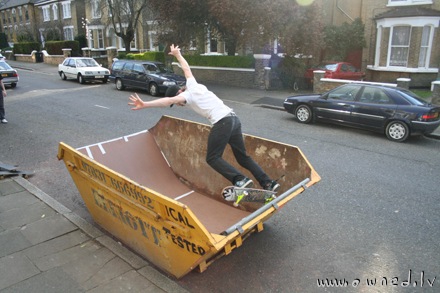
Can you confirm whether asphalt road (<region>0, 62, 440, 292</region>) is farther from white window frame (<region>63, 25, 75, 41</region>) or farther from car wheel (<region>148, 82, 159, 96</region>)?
white window frame (<region>63, 25, 75, 41</region>)

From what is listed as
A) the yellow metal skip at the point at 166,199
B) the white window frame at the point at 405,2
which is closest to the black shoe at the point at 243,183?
the yellow metal skip at the point at 166,199

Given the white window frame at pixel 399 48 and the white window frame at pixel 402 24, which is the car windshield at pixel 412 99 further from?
the white window frame at pixel 399 48

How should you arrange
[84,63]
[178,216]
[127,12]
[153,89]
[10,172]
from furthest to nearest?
[127,12]
[84,63]
[153,89]
[10,172]
[178,216]

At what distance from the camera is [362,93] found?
1077 cm

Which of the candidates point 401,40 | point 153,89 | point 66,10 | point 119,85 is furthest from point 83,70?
point 66,10

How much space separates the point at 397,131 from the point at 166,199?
8.72 meters

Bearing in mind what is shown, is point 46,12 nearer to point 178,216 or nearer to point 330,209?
point 330,209

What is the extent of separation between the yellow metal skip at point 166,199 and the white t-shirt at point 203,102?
0.93m

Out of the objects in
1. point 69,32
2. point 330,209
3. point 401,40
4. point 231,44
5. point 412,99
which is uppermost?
point 69,32

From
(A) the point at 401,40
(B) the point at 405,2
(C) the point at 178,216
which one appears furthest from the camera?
(A) the point at 401,40

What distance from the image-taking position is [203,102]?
4352mm

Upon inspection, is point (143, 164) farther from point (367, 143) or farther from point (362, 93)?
point (362, 93)

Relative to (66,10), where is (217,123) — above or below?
below

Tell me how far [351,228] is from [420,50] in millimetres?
19004
